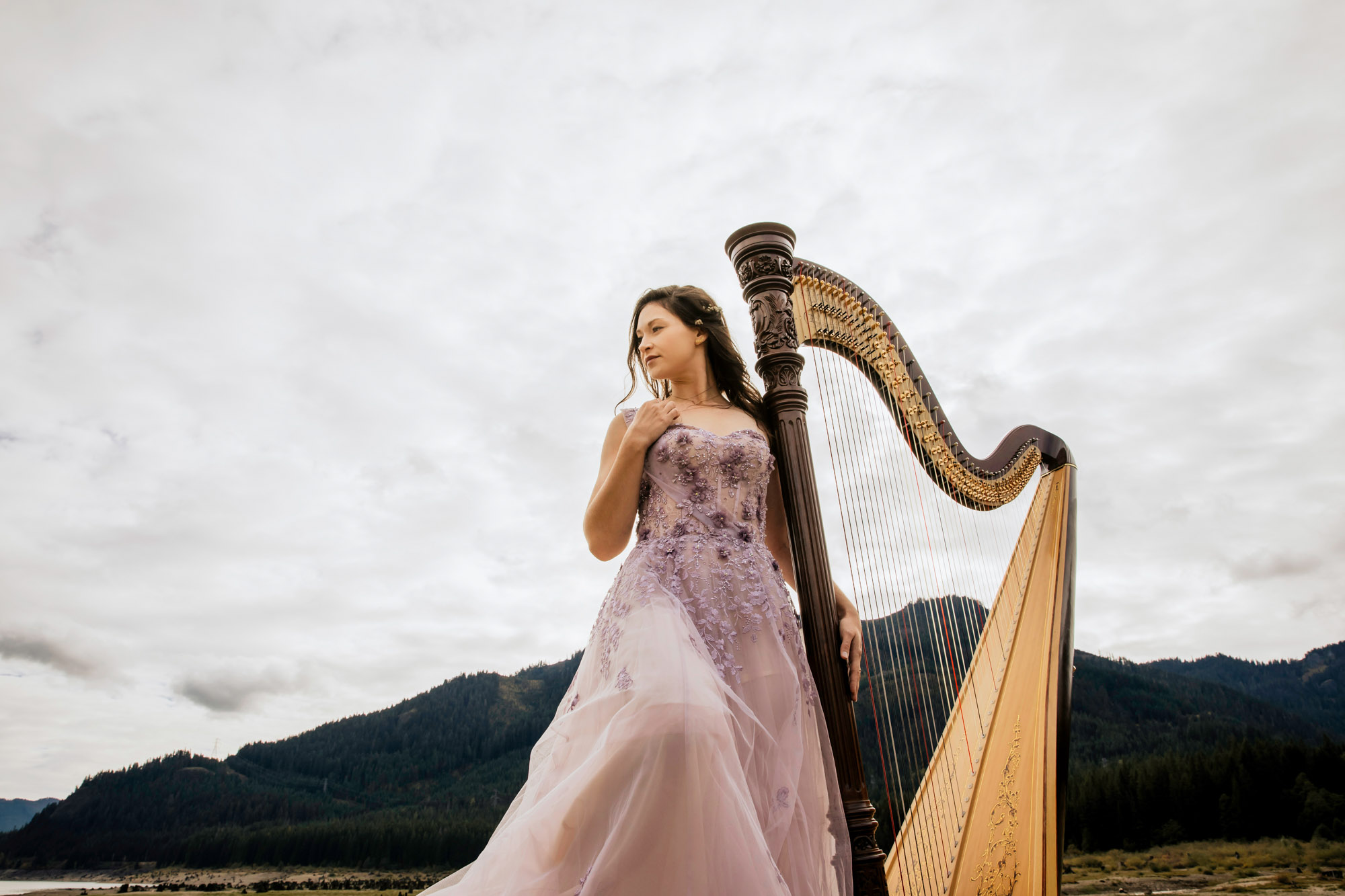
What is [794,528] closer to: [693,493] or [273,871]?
[693,493]

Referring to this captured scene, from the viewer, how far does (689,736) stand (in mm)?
1183

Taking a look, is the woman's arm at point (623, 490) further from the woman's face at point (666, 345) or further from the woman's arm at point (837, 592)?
the woman's arm at point (837, 592)

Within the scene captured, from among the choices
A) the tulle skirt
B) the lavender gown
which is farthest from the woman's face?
the tulle skirt

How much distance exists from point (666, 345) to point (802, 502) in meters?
0.61

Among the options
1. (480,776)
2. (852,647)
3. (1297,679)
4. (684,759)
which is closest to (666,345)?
(852,647)

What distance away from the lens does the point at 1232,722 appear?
19922 millimetres

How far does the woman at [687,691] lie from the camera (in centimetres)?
113

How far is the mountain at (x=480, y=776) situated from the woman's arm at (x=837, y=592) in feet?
6.09

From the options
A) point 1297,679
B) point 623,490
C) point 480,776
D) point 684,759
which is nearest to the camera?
point 684,759

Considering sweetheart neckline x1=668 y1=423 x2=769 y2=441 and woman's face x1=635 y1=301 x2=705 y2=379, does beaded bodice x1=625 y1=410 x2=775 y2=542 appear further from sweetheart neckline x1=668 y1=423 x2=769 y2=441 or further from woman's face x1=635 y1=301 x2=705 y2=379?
woman's face x1=635 y1=301 x2=705 y2=379

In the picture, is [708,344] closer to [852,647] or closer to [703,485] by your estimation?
[703,485]

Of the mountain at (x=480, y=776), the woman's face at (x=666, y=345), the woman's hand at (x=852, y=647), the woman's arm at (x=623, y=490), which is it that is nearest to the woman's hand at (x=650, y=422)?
the woman's arm at (x=623, y=490)

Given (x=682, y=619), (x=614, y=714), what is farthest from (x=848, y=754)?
(x=614, y=714)

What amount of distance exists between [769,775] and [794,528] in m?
0.58
